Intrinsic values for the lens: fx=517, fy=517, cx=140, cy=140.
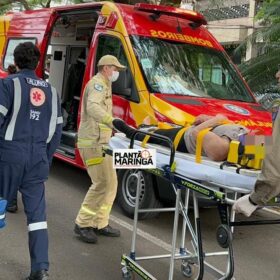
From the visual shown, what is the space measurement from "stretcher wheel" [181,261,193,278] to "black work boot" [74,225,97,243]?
1.07 m

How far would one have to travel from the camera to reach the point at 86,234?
16.8 feet

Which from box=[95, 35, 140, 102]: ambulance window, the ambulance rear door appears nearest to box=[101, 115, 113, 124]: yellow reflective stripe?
box=[95, 35, 140, 102]: ambulance window

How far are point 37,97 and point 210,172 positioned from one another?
4.81 ft

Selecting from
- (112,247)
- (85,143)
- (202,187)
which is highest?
(202,187)

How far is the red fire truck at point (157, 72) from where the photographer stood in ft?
19.4

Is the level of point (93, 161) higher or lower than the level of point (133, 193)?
higher

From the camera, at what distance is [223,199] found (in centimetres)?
301

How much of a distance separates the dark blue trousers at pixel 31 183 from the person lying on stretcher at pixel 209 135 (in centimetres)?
73

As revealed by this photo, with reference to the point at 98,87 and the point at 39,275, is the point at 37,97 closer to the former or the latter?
the point at 98,87

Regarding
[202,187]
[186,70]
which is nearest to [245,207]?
[202,187]

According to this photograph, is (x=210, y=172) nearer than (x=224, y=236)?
No

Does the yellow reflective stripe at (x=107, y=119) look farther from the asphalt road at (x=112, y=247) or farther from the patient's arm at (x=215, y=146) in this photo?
the asphalt road at (x=112, y=247)

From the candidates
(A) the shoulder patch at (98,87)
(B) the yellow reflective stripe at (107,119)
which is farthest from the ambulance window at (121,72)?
(B) the yellow reflective stripe at (107,119)

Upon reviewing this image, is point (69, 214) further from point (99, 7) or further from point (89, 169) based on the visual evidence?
point (99, 7)
